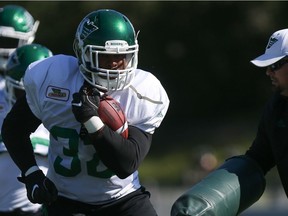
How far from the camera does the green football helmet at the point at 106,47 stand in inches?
183

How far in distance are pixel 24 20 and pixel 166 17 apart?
1777 centimetres

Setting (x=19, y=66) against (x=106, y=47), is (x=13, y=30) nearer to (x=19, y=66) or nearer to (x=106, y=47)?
(x=19, y=66)

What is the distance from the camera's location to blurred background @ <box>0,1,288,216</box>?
23047 millimetres

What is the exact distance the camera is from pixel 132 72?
4699 mm

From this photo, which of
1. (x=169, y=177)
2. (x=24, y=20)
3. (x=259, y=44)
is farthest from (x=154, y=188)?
(x=259, y=44)

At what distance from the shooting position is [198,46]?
24438 millimetres

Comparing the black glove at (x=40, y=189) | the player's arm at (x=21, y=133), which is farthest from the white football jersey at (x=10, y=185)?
the black glove at (x=40, y=189)

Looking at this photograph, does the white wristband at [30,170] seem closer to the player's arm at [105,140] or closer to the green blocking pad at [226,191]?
the player's arm at [105,140]

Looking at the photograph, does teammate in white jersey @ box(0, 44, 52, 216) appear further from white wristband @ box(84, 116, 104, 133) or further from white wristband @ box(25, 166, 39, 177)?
white wristband @ box(84, 116, 104, 133)

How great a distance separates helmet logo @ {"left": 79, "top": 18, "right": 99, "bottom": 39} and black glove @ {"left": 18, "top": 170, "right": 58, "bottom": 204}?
72 cm

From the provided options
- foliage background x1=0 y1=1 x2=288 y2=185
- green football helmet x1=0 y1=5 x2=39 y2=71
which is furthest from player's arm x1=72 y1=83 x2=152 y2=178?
foliage background x1=0 y1=1 x2=288 y2=185

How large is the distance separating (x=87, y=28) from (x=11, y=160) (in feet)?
4.07

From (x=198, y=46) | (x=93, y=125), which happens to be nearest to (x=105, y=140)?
(x=93, y=125)

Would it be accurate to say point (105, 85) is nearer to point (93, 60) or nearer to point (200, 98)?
point (93, 60)
